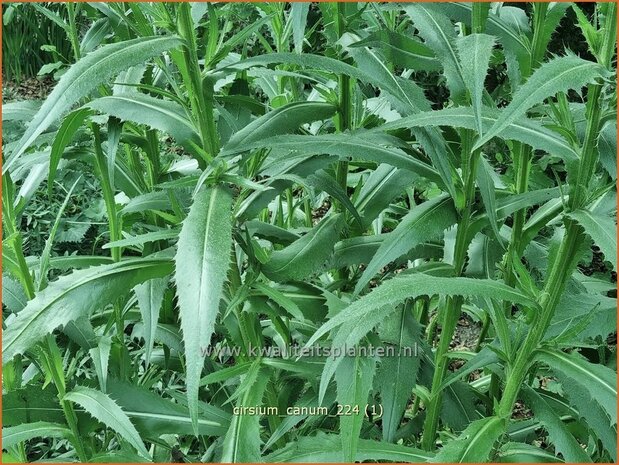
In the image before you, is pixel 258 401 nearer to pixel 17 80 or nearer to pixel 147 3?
pixel 147 3

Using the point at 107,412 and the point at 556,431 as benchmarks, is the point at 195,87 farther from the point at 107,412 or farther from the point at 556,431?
the point at 556,431

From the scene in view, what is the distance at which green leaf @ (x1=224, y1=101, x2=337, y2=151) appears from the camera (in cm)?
119

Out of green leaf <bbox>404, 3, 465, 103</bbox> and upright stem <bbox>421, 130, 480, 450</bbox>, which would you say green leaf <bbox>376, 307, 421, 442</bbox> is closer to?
upright stem <bbox>421, 130, 480, 450</bbox>

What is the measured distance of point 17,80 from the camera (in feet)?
16.5

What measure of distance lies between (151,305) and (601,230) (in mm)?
811

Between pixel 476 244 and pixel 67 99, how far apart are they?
89 centimetres

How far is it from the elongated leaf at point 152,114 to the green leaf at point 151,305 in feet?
0.94

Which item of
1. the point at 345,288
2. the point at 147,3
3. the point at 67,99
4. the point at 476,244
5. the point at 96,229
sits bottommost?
the point at 96,229

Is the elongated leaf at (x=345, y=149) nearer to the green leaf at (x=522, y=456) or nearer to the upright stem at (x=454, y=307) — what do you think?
the upright stem at (x=454, y=307)

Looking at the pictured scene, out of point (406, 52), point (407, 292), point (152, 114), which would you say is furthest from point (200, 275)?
point (406, 52)

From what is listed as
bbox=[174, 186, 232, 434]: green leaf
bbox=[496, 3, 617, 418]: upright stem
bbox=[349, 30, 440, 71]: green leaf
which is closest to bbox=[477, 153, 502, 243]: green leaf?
bbox=[496, 3, 617, 418]: upright stem

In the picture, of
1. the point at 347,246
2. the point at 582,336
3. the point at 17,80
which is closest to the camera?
the point at 582,336

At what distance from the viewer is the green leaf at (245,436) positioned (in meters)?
1.24

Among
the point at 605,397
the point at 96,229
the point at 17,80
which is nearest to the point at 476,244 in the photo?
the point at 605,397
